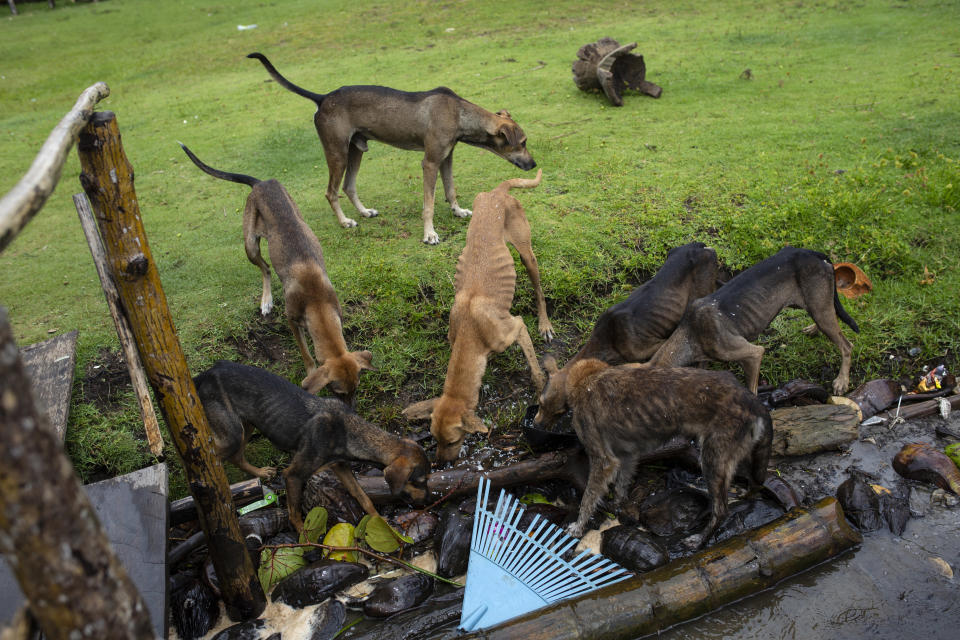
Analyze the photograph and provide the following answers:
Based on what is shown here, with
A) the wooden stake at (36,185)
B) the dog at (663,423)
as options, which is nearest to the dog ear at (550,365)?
the dog at (663,423)

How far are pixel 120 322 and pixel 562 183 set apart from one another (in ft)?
19.9

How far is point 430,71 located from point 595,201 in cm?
718

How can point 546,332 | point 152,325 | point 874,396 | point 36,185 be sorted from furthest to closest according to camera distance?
point 546,332 → point 874,396 → point 152,325 → point 36,185

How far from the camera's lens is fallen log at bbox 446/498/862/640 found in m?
3.59

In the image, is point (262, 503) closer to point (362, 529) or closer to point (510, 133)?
point (362, 529)

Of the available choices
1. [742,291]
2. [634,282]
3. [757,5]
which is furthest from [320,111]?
[757,5]

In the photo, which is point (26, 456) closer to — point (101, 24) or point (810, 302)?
point (810, 302)

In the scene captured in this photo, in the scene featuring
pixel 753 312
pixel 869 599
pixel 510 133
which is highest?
pixel 510 133

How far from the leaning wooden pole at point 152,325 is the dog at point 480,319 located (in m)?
1.62

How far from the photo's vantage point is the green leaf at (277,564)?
4320 millimetres

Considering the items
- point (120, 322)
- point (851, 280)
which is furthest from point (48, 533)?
point (851, 280)

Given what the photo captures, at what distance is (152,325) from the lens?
3352 mm

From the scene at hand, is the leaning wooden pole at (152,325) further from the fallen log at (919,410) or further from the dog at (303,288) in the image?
the fallen log at (919,410)

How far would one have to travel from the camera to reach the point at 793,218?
7.23m
